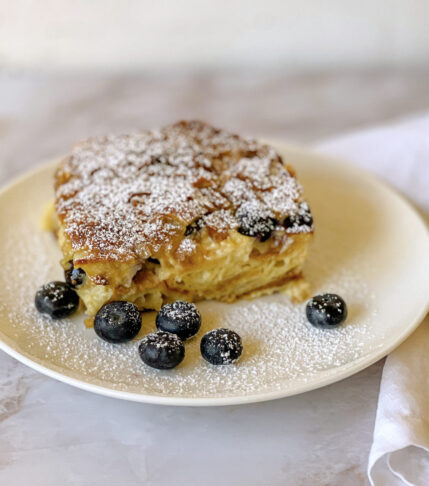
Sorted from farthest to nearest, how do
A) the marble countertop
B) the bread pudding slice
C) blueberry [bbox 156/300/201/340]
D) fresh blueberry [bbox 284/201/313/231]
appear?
fresh blueberry [bbox 284/201/313/231] → the bread pudding slice → blueberry [bbox 156/300/201/340] → the marble countertop

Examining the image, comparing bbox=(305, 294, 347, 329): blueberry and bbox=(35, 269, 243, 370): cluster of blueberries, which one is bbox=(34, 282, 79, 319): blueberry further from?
bbox=(305, 294, 347, 329): blueberry

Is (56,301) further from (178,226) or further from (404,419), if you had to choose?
(404,419)

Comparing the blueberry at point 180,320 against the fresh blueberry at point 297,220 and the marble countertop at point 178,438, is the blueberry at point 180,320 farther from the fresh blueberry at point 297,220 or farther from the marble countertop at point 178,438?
the fresh blueberry at point 297,220

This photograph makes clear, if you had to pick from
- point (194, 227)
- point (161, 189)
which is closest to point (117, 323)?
point (194, 227)

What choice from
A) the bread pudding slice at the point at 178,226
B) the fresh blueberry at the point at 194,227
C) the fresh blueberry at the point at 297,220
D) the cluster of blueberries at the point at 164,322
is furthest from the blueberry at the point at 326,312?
the fresh blueberry at the point at 194,227

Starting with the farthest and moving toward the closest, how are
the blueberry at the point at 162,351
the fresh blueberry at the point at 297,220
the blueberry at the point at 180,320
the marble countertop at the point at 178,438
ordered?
the fresh blueberry at the point at 297,220 < the blueberry at the point at 180,320 < the blueberry at the point at 162,351 < the marble countertop at the point at 178,438

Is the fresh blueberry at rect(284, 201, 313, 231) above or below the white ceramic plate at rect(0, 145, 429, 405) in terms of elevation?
above

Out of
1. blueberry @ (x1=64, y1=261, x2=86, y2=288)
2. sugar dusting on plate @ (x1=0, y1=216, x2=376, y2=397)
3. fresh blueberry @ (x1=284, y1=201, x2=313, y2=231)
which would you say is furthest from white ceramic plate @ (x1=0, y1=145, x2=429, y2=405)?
fresh blueberry @ (x1=284, y1=201, x2=313, y2=231)

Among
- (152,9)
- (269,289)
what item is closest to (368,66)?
(152,9)
